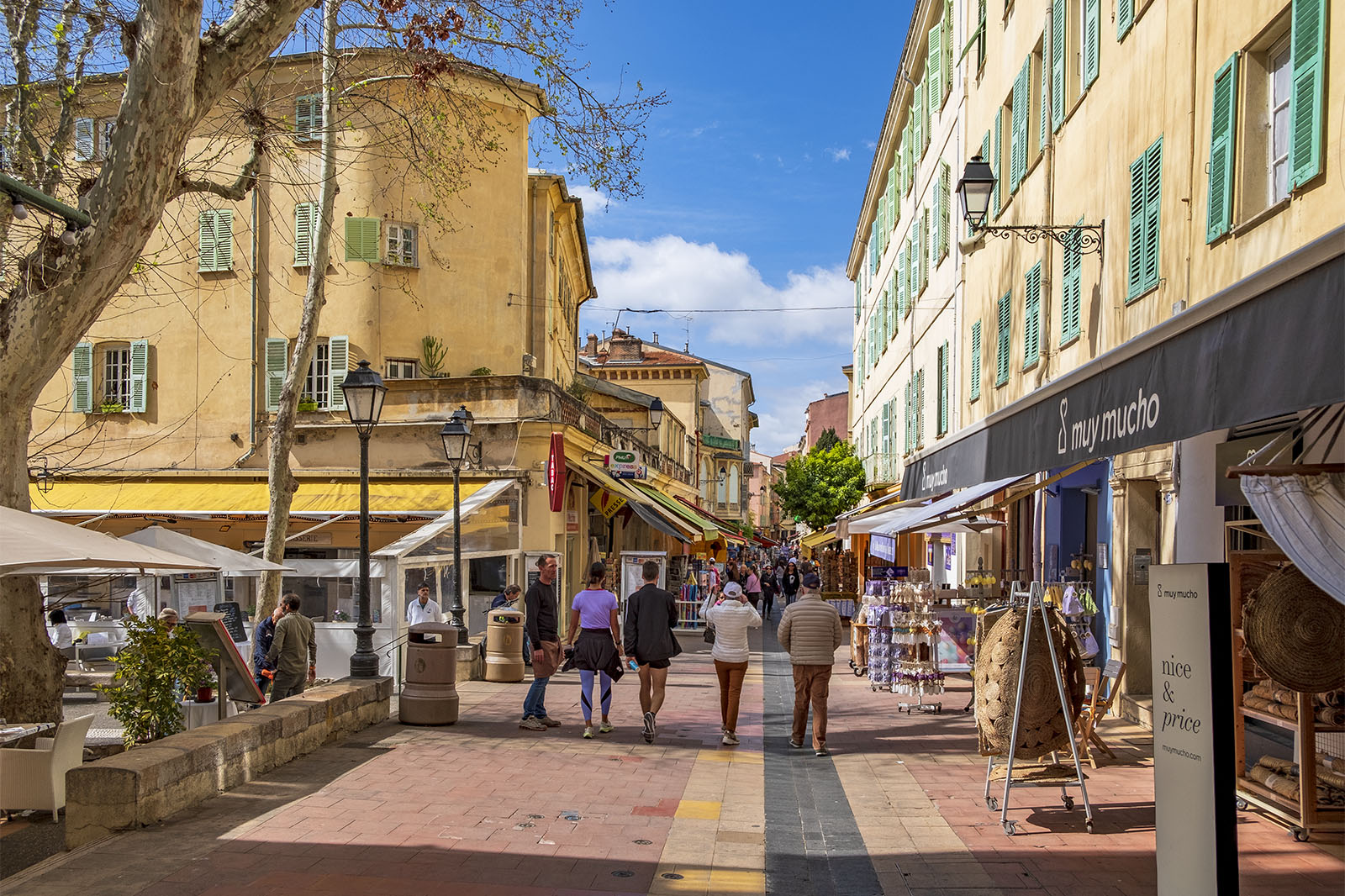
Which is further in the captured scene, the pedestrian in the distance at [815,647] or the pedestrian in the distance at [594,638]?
the pedestrian in the distance at [594,638]

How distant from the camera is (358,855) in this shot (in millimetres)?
6320

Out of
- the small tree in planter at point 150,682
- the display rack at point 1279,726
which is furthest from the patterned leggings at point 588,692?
the display rack at point 1279,726

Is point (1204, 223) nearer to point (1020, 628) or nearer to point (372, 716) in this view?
point (1020, 628)

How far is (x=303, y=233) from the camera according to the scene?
75.7ft

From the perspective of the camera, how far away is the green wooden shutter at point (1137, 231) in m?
11.0

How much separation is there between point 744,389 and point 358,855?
228 feet

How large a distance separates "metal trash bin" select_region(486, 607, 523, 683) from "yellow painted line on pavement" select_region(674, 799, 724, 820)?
24.3 ft

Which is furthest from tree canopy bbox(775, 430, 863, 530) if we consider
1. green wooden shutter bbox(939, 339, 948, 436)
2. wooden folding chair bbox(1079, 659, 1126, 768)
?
wooden folding chair bbox(1079, 659, 1126, 768)

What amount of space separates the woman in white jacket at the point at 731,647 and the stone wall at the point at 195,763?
11.5 feet

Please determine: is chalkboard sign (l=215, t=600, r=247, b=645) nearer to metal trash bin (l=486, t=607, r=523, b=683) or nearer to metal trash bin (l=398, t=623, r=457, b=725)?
metal trash bin (l=486, t=607, r=523, b=683)

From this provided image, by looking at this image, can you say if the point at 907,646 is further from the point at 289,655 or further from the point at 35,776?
the point at 35,776

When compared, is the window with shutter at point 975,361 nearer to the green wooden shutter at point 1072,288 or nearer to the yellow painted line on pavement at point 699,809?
the green wooden shutter at point 1072,288

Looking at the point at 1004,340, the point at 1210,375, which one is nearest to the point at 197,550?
the point at 1210,375

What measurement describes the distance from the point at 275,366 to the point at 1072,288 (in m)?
16.0
